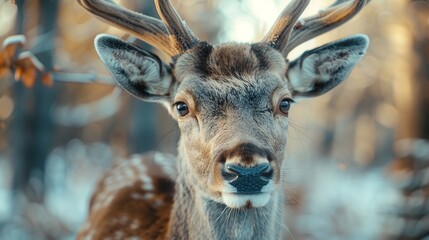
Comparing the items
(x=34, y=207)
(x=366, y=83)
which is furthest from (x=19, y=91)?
(x=366, y=83)

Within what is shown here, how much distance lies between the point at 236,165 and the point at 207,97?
2.29ft

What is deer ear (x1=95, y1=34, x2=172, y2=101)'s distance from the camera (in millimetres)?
4352

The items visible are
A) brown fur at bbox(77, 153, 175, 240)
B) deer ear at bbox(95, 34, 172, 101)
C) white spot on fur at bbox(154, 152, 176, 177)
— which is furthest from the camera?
white spot on fur at bbox(154, 152, 176, 177)

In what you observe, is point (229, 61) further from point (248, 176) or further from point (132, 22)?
point (248, 176)

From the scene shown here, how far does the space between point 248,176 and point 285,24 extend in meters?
1.35

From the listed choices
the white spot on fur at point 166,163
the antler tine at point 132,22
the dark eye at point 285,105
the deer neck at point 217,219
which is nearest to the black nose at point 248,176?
the deer neck at point 217,219

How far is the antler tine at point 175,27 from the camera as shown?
4.38 meters

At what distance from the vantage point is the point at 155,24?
4.66 m

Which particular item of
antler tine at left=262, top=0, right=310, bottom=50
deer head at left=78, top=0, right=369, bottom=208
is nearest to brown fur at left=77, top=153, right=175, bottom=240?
deer head at left=78, top=0, right=369, bottom=208

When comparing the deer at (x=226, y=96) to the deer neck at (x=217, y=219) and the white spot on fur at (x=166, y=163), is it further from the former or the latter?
the white spot on fur at (x=166, y=163)

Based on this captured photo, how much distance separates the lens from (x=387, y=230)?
10109 millimetres

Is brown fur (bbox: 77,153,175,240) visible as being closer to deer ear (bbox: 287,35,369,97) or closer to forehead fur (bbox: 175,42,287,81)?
forehead fur (bbox: 175,42,287,81)

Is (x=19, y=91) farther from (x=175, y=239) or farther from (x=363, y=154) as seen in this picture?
(x=363, y=154)

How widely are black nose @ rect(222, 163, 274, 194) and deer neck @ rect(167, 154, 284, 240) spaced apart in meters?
0.54
